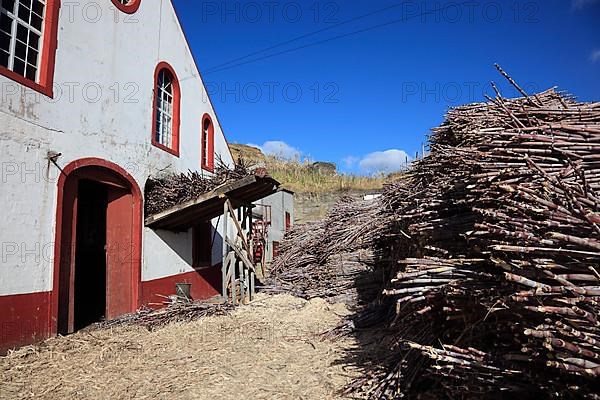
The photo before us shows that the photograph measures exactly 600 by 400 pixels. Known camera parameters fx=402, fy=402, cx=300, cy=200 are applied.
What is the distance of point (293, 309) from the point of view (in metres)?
9.05

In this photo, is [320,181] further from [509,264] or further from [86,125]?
[509,264]

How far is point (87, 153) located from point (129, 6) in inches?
148

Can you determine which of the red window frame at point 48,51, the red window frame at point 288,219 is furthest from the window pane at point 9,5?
the red window frame at point 288,219

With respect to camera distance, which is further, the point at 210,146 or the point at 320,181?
the point at 320,181

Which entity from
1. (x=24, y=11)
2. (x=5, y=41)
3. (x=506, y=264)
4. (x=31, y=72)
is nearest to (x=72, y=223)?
(x=31, y=72)

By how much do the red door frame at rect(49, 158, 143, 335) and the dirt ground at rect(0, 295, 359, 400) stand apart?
2.87 ft

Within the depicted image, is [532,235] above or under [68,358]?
above

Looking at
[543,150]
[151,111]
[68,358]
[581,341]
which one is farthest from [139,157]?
[581,341]

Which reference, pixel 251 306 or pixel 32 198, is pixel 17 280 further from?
pixel 251 306

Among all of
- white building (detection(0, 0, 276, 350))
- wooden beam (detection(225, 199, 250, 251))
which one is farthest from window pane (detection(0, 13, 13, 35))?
wooden beam (detection(225, 199, 250, 251))

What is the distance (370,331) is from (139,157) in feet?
20.2

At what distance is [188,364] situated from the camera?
568cm

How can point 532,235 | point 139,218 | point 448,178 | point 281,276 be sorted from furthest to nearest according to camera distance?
point 281,276, point 139,218, point 448,178, point 532,235

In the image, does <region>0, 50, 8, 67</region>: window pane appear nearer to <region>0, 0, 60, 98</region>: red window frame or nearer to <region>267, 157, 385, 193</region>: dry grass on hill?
<region>0, 0, 60, 98</region>: red window frame
